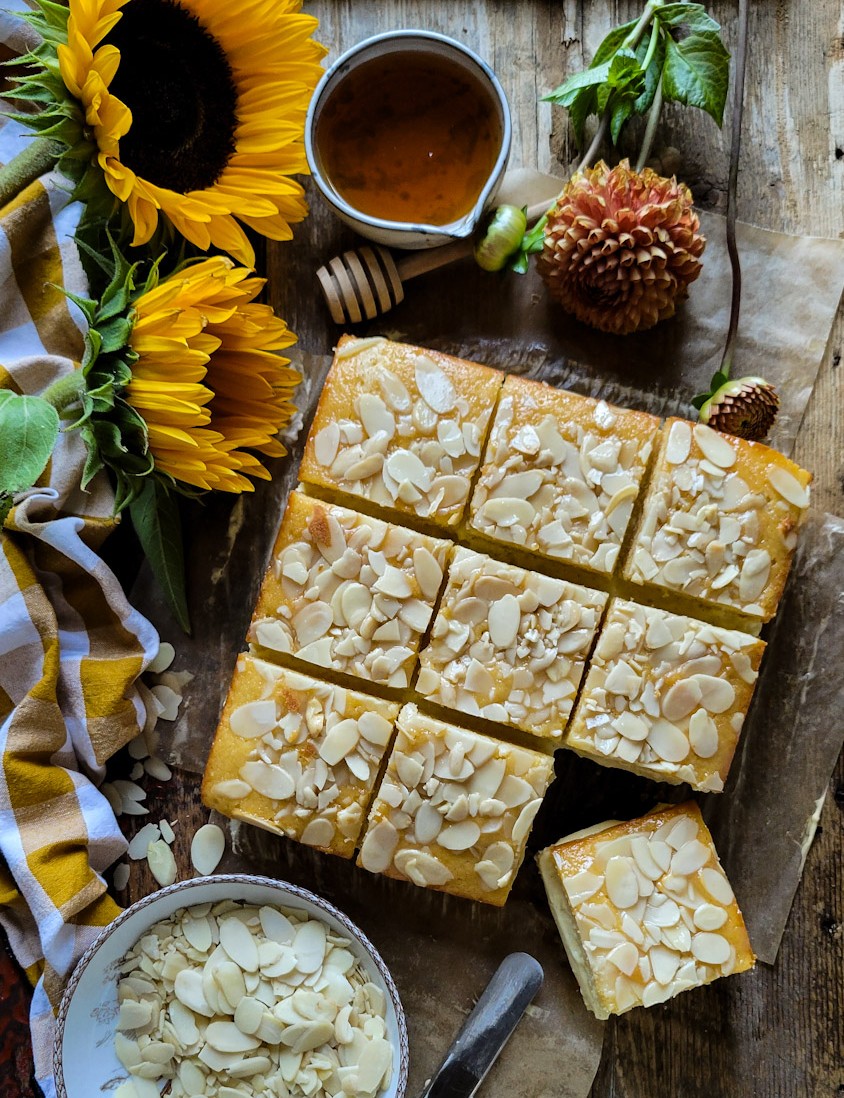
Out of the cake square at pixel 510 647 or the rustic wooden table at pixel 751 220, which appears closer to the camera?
the cake square at pixel 510 647

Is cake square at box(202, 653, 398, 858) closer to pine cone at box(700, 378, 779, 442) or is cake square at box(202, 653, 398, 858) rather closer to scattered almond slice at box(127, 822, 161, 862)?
scattered almond slice at box(127, 822, 161, 862)

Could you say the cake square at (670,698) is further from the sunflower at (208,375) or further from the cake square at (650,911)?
the sunflower at (208,375)

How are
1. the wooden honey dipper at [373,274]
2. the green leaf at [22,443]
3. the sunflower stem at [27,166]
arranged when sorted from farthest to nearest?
the wooden honey dipper at [373,274] < the sunflower stem at [27,166] < the green leaf at [22,443]

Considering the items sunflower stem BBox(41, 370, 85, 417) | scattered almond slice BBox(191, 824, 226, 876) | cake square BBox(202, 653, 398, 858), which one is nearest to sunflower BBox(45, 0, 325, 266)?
sunflower stem BBox(41, 370, 85, 417)

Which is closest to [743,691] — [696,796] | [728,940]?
[696,796]

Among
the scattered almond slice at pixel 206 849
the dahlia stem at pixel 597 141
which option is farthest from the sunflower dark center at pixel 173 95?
the scattered almond slice at pixel 206 849

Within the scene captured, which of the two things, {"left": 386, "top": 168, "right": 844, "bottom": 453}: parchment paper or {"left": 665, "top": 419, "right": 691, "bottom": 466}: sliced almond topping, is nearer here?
{"left": 665, "top": 419, "right": 691, "bottom": 466}: sliced almond topping

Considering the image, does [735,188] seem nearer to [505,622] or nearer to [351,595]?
[505,622]
